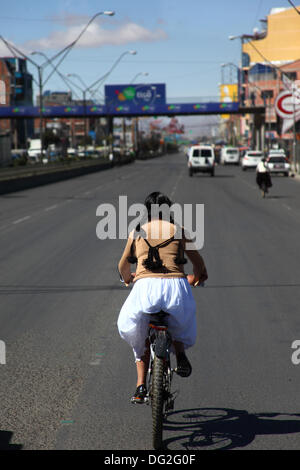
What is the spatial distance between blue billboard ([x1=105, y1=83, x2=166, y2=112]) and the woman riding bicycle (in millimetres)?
87769

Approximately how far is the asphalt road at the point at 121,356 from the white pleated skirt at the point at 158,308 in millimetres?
624

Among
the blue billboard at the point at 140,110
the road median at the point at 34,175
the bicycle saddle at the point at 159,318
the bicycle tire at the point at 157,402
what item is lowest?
the bicycle tire at the point at 157,402

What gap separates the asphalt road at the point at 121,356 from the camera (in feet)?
16.9

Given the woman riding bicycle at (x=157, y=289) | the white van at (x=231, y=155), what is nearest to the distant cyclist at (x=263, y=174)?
the woman riding bicycle at (x=157, y=289)

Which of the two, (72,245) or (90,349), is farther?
(72,245)

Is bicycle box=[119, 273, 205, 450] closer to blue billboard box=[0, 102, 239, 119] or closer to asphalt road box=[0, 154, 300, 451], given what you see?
asphalt road box=[0, 154, 300, 451]

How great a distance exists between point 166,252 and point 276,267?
25.4 feet

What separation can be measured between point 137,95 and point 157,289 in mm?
88867

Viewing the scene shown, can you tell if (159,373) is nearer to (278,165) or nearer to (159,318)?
(159,318)

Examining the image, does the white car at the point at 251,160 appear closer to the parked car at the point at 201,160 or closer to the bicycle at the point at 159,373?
→ the parked car at the point at 201,160

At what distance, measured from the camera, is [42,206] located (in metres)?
28.2

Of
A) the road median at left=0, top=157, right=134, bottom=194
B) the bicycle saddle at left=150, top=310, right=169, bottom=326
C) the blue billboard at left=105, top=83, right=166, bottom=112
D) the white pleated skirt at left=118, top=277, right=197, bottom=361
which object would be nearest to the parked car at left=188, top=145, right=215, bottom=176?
the road median at left=0, top=157, right=134, bottom=194
